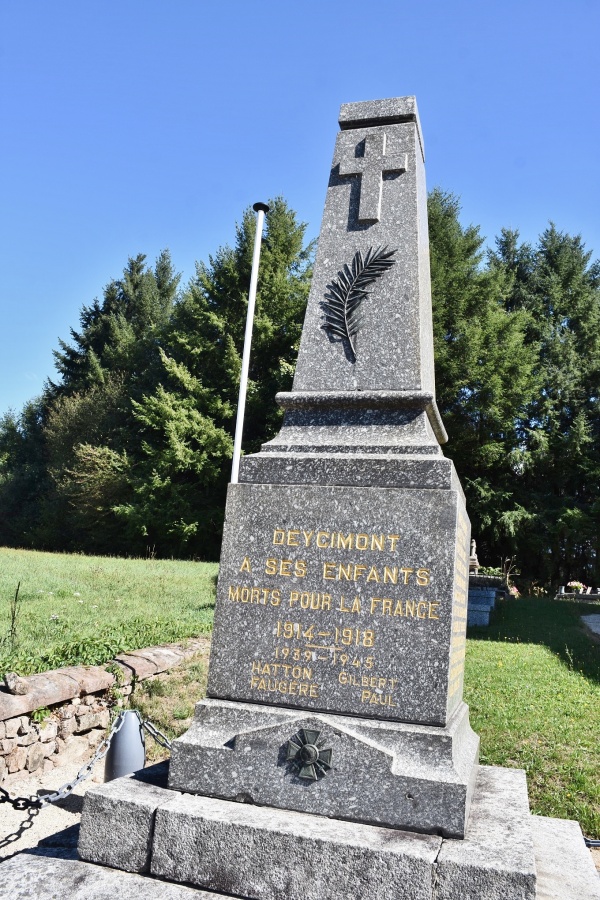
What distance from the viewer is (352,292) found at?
4.12 m

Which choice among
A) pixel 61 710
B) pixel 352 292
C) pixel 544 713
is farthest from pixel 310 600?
pixel 544 713

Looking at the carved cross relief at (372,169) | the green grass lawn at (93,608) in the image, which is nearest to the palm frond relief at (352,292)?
the carved cross relief at (372,169)

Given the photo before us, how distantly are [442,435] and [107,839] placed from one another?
9.47ft

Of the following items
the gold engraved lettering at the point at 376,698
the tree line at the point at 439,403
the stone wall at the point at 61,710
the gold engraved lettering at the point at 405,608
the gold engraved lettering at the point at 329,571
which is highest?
the tree line at the point at 439,403

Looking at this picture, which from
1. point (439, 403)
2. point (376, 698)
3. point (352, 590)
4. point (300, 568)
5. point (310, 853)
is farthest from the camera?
point (439, 403)

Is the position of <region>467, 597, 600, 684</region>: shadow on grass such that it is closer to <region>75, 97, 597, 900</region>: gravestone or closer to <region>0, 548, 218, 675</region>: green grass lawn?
<region>0, 548, 218, 675</region>: green grass lawn

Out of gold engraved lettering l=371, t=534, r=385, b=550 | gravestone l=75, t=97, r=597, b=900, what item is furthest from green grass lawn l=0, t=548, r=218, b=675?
gold engraved lettering l=371, t=534, r=385, b=550

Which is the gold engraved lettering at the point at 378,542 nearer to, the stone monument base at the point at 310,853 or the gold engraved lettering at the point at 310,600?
the gold engraved lettering at the point at 310,600

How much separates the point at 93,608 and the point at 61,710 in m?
3.79

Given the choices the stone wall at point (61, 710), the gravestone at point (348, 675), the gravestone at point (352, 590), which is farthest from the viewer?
the stone wall at point (61, 710)

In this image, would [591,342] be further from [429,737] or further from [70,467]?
[429,737]

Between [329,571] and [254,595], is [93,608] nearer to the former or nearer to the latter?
[254,595]

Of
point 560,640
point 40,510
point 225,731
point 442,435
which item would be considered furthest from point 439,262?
point 225,731

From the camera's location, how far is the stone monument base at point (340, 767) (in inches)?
118
